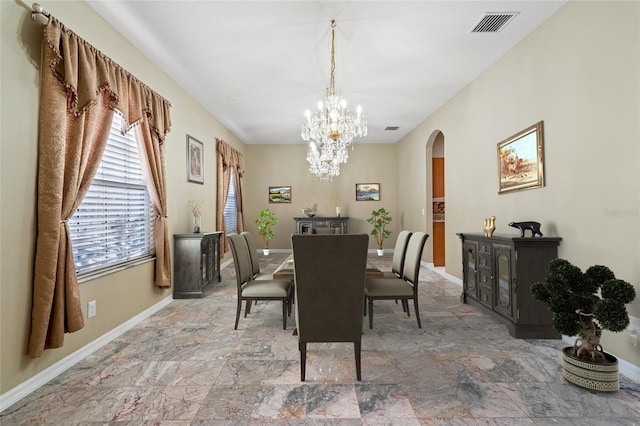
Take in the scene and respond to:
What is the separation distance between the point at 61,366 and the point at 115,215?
54.6 inches

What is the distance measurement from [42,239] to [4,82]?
39.3 inches

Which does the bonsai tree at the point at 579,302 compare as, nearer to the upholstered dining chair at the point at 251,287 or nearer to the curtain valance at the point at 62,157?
the upholstered dining chair at the point at 251,287

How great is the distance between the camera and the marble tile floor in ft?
5.81

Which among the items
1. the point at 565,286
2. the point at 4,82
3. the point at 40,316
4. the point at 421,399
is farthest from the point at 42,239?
the point at 565,286

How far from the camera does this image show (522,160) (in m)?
3.26

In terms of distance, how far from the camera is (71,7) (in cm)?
248

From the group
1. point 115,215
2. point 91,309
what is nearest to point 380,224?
point 115,215

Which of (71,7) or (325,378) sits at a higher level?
(71,7)

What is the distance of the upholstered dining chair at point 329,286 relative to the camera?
78.1 inches

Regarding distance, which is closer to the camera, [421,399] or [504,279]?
[421,399]

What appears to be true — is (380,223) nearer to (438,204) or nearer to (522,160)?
(438,204)

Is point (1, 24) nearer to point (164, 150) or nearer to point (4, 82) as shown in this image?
point (4, 82)

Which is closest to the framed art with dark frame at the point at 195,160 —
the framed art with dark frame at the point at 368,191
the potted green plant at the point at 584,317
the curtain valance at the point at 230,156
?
the curtain valance at the point at 230,156

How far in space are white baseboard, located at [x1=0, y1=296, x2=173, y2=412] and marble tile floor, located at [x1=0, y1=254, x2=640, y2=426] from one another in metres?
0.05
